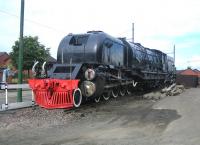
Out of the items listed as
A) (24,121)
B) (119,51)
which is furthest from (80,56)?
(24,121)

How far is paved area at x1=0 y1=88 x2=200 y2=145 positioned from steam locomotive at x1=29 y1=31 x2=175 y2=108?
0.75 metres

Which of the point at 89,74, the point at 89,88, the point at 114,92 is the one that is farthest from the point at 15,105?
the point at 114,92

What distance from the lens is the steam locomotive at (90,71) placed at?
1513 cm

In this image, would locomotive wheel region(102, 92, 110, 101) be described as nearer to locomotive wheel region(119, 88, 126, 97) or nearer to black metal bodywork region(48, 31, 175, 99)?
black metal bodywork region(48, 31, 175, 99)

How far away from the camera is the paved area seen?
943cm

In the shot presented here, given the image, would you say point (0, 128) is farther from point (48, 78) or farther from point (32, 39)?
point (32, 39)

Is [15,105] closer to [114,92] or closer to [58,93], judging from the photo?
[58,93]

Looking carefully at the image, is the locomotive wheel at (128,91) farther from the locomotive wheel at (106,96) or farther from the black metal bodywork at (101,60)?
the locomotive wheel at (106,96)

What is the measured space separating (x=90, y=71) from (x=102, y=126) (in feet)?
15.9

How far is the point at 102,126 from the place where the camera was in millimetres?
11547

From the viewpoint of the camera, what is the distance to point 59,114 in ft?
45.1

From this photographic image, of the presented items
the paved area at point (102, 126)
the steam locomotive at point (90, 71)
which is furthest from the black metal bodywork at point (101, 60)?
the paved area at point (102, 126)

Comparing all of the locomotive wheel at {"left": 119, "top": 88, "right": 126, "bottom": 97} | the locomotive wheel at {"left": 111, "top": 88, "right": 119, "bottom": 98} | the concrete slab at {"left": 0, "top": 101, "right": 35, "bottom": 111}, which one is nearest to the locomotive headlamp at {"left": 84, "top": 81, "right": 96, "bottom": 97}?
the concrete slab at {"left": 0, "top": 101, "right": 35, "bottom": 111}

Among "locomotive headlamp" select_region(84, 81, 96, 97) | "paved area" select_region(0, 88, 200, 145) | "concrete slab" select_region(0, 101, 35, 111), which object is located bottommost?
"paved area" select_region(0, 88, 200, 145)
